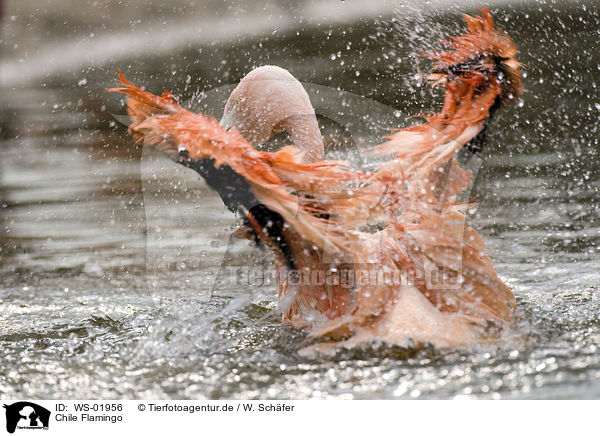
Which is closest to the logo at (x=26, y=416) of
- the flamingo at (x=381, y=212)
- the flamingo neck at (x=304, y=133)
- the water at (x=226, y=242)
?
the water at (x=226, y=242)

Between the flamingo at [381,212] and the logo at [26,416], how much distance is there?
73 cm

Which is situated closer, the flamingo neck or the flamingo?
the flamingo

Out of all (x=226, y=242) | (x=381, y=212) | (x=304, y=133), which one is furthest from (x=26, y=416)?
(x=226, y=242)

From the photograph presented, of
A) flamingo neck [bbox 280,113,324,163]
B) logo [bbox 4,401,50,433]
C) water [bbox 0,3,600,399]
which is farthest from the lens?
flamingo neck [bbox 280,113,324,163]

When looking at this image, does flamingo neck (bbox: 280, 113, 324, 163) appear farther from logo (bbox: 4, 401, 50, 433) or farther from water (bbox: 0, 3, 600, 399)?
logo (bbox: 4, 401, 50, 433)

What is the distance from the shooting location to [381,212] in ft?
7.27

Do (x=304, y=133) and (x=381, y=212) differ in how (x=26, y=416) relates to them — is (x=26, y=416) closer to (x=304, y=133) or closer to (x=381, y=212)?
(x=381, y=212)

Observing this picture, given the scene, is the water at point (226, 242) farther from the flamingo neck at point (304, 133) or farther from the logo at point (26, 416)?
the flamingo neck at point (304, 133)

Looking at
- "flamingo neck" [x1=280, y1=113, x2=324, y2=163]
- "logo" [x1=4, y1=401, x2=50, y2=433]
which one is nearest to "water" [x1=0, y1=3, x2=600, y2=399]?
"logo" [x1=4, y1=401, x2=50, y2=433]

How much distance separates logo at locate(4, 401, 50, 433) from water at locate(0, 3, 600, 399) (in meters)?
0.06

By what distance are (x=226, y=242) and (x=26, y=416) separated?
190 centimetres

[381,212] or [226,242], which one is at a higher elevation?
[381,212]

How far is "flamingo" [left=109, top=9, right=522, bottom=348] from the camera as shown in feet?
6.69

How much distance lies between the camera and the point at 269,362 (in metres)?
2.08
